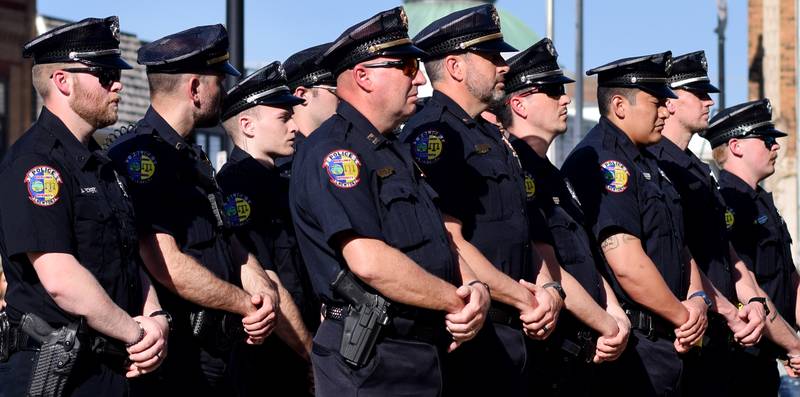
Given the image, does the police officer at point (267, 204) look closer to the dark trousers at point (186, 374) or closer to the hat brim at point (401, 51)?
the dark trousers at point (186, 374)

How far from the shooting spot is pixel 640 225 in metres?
7.46

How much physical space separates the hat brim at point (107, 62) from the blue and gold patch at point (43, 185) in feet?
1.68

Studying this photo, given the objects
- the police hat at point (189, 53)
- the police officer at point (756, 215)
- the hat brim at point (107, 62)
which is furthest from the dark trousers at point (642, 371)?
the hat brim at point (107, 62)

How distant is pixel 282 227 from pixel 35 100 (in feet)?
56.5

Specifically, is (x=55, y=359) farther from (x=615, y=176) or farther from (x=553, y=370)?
(x=615, y=176)

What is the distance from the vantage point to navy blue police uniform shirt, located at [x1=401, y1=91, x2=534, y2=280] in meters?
6.38

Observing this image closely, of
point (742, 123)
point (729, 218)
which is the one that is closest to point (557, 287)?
point (729, 218)

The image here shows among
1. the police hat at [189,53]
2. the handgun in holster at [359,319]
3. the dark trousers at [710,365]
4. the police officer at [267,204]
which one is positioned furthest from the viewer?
the dark trousers at [710,365]

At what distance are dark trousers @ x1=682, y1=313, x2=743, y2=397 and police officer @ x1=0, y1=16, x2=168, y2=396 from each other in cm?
346

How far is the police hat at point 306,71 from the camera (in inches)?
308

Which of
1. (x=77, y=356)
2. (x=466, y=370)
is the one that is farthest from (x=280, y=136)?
(x=77, y=356)

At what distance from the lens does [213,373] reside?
6457 mm

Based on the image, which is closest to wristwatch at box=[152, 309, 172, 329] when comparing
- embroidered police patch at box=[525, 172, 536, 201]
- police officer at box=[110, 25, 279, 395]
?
police officer at box=[110, 25, 279, 395]

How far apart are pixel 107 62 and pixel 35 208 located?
0.74m
